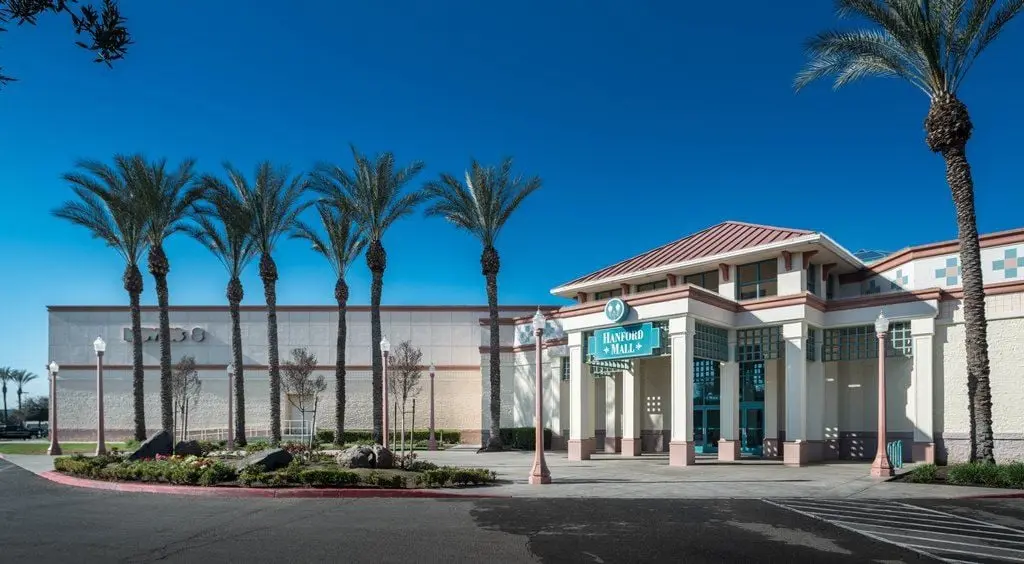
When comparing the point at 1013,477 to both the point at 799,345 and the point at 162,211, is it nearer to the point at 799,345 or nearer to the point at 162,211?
the point at 799,345

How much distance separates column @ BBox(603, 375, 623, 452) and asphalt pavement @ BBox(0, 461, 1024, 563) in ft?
52.8

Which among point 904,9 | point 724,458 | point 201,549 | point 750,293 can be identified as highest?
point 904,9

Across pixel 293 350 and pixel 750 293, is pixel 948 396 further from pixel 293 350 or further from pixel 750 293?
pixel 293 350

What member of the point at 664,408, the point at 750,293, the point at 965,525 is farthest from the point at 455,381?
the point at 965,525

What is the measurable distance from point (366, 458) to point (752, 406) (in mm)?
16459

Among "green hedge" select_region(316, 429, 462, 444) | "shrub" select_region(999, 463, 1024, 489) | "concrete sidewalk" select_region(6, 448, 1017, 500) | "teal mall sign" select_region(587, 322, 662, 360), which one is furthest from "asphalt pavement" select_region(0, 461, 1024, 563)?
"green hedge" select_region(316, 429, 462, 444)

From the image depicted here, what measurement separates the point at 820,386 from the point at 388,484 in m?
16.4

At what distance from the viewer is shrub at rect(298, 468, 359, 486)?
56.5ft

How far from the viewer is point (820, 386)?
26.5 meters

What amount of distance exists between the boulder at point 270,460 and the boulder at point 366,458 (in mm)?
1318

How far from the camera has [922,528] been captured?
12711mm

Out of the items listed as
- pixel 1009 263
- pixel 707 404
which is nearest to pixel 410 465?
pixel 707 404

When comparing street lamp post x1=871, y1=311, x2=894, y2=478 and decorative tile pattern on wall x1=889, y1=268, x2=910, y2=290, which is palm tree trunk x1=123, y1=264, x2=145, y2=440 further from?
decorative tile pattern on wall x1=889, y1=268, x2=910, y2=290

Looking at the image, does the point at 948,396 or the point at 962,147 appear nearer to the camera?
the point at 962,147
